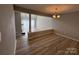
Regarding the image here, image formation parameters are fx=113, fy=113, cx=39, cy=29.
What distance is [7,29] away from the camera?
139 centimetres

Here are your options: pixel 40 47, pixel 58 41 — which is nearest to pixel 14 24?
pixel 40 47

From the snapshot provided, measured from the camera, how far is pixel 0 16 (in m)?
1.25

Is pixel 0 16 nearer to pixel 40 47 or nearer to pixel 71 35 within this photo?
pixel 40 47

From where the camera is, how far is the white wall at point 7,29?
4.16 feet

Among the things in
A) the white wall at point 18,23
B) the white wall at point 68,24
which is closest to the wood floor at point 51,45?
the white wall at point 68,24

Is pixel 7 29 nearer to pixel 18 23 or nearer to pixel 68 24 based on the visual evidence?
pixel 18 23

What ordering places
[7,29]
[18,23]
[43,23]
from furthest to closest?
1. [43,23]
2. [18,23]
3. [7,29]

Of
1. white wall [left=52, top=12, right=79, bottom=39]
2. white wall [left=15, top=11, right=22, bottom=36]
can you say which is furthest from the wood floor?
white wall [left=15, top=11, right=22, bottom=36]

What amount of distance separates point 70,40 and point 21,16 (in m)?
0.77

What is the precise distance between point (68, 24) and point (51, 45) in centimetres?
40

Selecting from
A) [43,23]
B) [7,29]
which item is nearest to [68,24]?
[43,23]

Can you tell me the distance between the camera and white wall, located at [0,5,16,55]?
127 cm

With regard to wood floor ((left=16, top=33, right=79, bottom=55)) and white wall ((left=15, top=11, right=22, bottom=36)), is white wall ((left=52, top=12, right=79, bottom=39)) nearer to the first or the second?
wood floor ((left=16, top=33, right=79, bottom=55))

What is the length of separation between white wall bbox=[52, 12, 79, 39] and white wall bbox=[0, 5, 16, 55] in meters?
0.60
